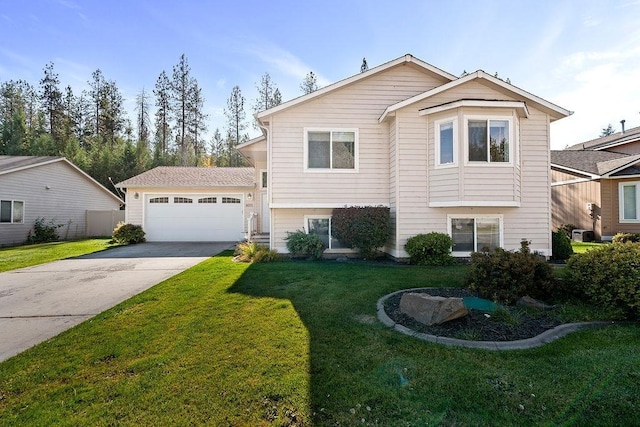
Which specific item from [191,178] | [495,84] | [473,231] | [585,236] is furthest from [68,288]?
[585,236]

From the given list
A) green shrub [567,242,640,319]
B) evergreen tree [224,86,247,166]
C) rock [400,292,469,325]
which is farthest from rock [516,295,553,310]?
evergreen tree [224,86,247,166]

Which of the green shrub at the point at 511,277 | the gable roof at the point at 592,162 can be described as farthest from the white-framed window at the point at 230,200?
the gable roof at the point at 592,162

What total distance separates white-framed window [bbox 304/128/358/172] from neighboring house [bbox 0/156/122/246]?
52.2ft

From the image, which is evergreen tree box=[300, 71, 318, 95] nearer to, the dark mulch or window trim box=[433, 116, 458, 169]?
window trim box=[433, 116, 458, 169]

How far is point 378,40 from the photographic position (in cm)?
1232

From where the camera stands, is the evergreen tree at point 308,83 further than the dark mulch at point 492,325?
Yes

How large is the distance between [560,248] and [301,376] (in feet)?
33.6

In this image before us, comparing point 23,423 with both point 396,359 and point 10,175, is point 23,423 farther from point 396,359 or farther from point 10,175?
point 10,175

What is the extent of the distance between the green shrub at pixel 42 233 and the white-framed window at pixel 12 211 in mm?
737

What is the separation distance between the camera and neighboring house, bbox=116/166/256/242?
15.8 metres

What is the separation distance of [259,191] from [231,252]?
4.35m

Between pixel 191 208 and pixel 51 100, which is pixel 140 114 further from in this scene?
pixel 191 208

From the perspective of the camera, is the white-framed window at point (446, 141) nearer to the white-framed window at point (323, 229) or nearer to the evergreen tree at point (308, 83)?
the white-framed window at point (323, 229)

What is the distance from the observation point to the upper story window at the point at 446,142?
28.9ft
